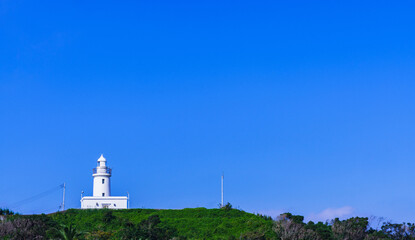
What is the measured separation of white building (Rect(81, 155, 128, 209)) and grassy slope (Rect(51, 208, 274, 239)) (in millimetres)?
7483

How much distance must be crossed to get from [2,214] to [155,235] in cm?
1966

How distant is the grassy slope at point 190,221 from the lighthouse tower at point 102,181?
11.8m

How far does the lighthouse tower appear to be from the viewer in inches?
3228

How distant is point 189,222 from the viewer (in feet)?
208

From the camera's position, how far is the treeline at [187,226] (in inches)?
2039

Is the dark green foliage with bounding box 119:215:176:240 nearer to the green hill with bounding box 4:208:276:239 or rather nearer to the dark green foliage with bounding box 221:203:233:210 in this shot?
the green hill with bounding box 4:208:276:239

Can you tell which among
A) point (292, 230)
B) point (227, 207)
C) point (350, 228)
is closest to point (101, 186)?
point (227, 207)

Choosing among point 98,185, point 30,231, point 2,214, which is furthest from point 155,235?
point 98,185

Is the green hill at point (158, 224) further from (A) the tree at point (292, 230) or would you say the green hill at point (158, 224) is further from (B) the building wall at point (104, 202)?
(B) the building wall at point (104, 202)

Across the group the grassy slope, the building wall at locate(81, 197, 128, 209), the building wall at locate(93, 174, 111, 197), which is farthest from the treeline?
the building wall at locate(93, 174, 111, 197)

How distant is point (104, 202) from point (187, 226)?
64.7 feet

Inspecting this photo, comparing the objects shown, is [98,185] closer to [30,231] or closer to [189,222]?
[189,222]

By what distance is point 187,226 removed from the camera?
203 feet

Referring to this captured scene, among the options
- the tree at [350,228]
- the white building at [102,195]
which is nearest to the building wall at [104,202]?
the white building at [102,195]
